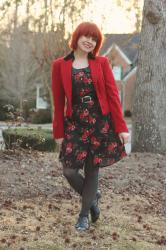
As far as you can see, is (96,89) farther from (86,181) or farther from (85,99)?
(86,181)

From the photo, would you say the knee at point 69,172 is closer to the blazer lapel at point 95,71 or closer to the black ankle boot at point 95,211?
the black ankle boot at point 95,211

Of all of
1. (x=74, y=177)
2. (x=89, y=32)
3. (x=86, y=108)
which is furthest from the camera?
(x=74, y=177)

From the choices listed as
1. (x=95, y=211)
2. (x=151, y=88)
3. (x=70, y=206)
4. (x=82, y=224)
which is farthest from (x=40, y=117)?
(x=82, y=224)

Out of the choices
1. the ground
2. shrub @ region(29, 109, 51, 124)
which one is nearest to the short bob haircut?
the ground

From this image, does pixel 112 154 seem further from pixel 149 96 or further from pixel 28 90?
pixel 28 90

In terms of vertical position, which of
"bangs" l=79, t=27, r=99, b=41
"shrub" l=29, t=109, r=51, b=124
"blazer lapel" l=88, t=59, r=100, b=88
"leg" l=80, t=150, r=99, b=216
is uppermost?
"bangs" l=79, t=27, r=99, b=41

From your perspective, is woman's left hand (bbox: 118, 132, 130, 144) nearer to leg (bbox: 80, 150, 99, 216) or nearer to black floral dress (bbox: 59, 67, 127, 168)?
black floral dress (bbox: 59, 67, 127, 168)

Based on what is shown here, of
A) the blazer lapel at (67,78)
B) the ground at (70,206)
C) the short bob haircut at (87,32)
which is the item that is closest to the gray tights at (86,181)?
the ground at (70,206)

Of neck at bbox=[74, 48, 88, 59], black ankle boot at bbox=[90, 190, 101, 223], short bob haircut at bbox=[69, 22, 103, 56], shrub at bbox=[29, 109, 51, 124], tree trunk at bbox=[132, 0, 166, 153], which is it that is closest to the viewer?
short bob haircut at bbox=[69, 22, 103, 56]

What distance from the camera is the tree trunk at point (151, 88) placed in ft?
32.7

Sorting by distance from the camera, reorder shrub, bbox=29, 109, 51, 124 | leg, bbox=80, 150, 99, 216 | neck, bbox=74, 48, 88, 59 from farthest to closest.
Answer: shrub, bbox=29, 109, 51, 124, leg, bbox=80, 150, 99, 216, neck, bbox=74, 48, 88, 59

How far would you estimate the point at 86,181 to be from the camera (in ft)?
16.8

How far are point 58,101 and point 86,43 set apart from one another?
587mm

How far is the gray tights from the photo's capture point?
5051mm
